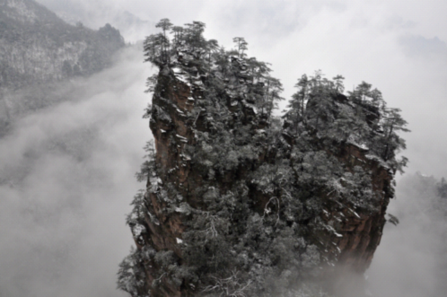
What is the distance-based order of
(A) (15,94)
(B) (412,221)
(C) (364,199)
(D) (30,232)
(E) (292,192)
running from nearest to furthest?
1. (C) (364,199)
2. (E) (292,192)
3. (B) (412,221)
4. (D) (30,232)
5. (A) (15,94)

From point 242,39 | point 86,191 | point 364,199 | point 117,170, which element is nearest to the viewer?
point 364,199

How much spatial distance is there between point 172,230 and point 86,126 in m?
201

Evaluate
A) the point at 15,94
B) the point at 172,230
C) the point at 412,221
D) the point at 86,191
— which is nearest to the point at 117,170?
the point at 86,191

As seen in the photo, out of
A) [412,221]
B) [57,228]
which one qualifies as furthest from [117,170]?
[412,221]

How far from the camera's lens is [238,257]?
29.2 meters

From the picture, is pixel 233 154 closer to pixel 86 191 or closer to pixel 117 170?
pixel 86 191

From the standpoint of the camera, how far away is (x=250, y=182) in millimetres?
33719

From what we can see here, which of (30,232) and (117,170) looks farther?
(117,170)

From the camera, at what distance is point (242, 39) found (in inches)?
1565

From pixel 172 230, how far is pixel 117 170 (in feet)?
573

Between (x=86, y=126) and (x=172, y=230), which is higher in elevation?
(x=86, y=126)

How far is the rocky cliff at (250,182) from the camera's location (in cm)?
2900

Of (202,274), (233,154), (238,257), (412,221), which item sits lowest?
(202,274)

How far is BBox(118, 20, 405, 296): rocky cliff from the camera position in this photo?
95.1 feet
